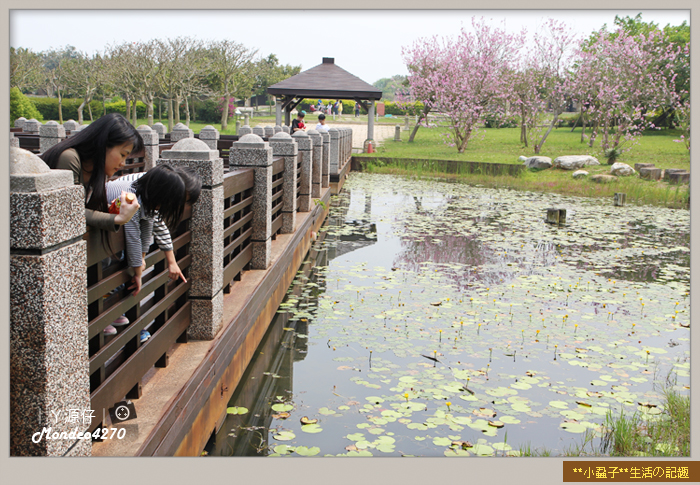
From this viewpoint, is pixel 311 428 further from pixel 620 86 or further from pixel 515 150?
pixel 620 86

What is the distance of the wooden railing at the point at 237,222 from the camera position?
4953 mm

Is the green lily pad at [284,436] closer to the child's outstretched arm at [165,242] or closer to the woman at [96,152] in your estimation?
the child's outstretched arm at [165,242]

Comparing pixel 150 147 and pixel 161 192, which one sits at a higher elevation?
pixel 150 147

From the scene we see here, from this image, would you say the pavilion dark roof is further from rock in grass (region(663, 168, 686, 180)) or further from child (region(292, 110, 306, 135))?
rock in grass (region(663, 168, 686, 180))

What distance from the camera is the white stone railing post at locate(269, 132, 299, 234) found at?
26.6 feet

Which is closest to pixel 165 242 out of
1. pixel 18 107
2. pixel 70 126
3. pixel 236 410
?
pixel 236 410

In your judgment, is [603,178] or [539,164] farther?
[539,164]

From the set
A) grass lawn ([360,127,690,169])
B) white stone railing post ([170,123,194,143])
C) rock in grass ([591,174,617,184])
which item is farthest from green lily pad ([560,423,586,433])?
Answer: grass lawn ([360,127,690,169])

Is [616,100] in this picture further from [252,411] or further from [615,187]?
[252,411]

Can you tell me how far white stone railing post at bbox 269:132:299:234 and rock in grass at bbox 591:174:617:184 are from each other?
13.1 m

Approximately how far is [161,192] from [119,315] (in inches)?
27.5

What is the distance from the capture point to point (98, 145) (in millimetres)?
3086

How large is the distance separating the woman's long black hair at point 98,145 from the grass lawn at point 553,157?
15409mm

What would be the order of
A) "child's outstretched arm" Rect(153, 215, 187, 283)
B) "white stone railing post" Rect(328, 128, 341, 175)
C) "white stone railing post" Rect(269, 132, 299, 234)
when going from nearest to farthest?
"child's outstretched arm" Rect(153, 215, 187, 283)
"white stone railing post" Rect(269, 132, 299, 234)
"white stone railing post" Rect(328, 128, 341, 175)
